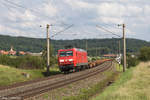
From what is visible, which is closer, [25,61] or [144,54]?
[25,61]

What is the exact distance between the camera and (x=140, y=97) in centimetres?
1167

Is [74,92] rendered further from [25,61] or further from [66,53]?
[25,61]

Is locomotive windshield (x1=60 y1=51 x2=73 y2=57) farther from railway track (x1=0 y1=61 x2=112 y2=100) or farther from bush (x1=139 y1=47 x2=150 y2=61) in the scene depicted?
bush (x1=139 y1=47 x2=150 y2=61)

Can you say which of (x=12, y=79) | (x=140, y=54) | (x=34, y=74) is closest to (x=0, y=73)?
(x=12, y=79)

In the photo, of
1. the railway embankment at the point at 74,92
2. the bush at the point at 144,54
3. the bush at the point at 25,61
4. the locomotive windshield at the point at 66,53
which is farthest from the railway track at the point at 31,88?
the bush at the point at 144,54

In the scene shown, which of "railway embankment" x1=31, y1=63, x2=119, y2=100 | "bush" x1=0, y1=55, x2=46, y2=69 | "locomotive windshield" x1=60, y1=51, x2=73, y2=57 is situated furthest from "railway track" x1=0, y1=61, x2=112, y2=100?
"bush" x1=0, y1=55, x2=46, y2=69

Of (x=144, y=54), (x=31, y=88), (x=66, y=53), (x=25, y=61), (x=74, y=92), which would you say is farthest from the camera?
(x=144, y=54)

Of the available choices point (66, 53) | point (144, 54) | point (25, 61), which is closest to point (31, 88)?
point (66, 53)

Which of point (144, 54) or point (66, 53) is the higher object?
point (66, 53)

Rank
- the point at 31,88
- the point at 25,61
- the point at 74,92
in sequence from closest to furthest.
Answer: the point at 74,92 < the point at 31,88 < the point at 25,61

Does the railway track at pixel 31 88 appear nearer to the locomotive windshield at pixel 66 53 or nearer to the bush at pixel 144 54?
the locomotive windshield at pixel 66 53

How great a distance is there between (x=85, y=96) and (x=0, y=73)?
1319 cm

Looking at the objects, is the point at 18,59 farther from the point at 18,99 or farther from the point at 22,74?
the point at 18,99

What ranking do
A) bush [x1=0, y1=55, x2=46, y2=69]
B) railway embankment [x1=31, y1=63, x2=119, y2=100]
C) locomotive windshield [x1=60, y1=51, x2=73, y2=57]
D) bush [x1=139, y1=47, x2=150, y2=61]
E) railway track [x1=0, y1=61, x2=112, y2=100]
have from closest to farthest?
railway embankment [x1=31, y1=63, x2=119, y2=100] < railway track [x1=0, y1=61, x2=112, y2=100] < locomotive windshield [x1=60, y1=51, x2=73, y2=57] < bush [x1=0, y1=55, x2=46, y2=69] < bush [x1=139, y1=47, x2=150, y2=61]
